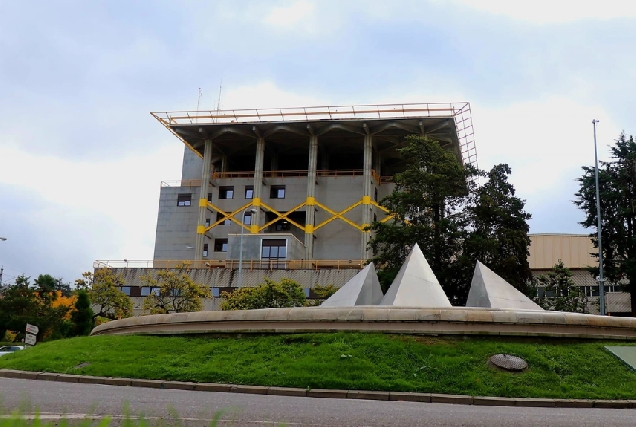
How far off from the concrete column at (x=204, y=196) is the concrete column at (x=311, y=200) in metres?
8.51

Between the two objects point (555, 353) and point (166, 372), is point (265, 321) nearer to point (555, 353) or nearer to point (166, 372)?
point (166, 372)

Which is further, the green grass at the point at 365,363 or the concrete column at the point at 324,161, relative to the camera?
the concrete column at the point at 324,161

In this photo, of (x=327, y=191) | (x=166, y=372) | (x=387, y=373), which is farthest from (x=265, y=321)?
(x=327, y=191)

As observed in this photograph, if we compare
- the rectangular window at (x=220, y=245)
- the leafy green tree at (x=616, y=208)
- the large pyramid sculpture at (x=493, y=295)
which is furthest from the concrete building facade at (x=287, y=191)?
the large pyramid sculpture at (x=493, y=295)

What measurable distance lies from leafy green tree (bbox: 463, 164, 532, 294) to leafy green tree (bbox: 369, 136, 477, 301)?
0.76 m

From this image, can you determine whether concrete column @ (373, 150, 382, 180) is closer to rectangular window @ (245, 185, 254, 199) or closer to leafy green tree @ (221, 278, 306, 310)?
rectangular window @ (245, 185, 254, 199)

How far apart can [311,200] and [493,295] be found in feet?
120

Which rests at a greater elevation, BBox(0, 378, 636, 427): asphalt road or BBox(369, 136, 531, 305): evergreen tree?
→ BBox(369, 136, 531, 305): evergreen tree

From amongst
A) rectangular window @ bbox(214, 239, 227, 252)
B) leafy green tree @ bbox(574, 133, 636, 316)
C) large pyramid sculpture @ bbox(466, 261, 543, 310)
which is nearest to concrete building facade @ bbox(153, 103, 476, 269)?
rectangular window @ bbox(214, 239, 227, 252)

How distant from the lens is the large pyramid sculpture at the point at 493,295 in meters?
20.5

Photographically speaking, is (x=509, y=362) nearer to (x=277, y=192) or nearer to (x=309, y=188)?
(x=309, y=188)

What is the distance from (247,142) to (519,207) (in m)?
29.9

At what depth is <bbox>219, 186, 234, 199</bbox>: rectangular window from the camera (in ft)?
196

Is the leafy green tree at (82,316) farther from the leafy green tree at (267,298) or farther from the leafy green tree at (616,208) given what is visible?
the leafy green tree at (616,208)
